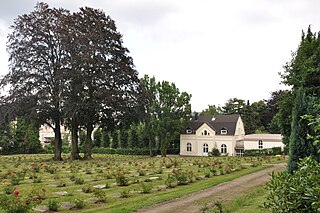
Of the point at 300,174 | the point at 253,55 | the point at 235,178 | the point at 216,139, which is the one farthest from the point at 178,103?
the point at 300,174

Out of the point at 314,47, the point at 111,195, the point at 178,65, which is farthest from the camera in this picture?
the point at 178,65

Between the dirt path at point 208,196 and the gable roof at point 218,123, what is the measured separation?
36326 mm

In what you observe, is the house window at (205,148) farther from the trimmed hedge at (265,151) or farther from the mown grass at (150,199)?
the mown grass at (150,199)

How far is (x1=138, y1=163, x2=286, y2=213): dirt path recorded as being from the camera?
8789 mm

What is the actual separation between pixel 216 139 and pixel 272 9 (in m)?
37.6

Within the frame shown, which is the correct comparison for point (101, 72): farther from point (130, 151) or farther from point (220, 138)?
point (220, 138)

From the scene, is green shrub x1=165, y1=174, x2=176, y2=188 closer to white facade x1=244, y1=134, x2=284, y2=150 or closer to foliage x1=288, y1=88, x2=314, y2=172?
foliage x1=288, y1=88, x2=314, y2=172

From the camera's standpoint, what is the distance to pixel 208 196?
34.8 feet

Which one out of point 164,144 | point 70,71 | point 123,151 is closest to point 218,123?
point 164,144

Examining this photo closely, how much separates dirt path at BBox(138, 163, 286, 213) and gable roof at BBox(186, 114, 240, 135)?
36.3 meters

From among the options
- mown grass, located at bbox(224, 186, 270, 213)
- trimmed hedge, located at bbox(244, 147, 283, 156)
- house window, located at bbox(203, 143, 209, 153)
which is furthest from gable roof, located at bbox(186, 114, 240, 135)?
mown grass, located at bbox(224, 186, 270, 213)

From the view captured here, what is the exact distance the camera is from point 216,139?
49.7 metres

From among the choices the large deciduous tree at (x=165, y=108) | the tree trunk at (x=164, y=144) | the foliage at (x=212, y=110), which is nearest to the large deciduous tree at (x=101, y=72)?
the large deciduous tree at (x=165, y=108)

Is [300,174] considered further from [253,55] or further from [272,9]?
[253,55]
